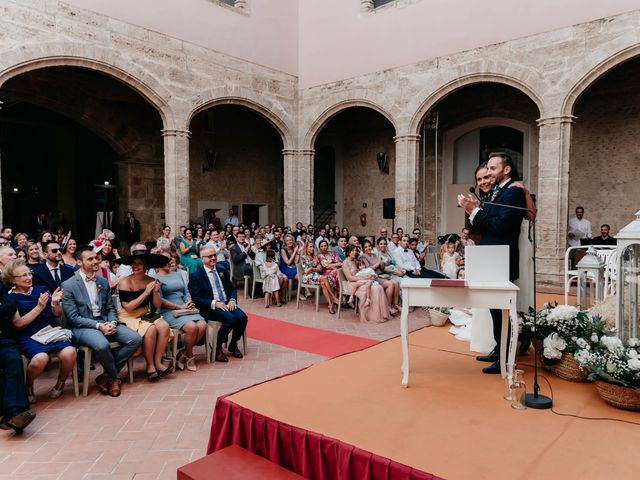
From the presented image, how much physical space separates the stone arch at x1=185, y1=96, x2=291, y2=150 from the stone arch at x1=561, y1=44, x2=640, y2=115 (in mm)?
7200

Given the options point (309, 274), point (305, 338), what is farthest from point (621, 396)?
point (309, 274)

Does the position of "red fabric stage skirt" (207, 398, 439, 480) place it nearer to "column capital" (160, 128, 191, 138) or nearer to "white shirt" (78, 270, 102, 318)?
"white shirt" (78, 270, 102, 318)

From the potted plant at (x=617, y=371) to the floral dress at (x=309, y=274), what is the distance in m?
5.20

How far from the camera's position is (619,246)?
3.10m

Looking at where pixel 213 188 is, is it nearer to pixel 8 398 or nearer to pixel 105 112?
pixel 105 112

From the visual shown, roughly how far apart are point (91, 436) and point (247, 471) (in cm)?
154

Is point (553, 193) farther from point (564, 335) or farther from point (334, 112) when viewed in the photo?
point (564, 335)

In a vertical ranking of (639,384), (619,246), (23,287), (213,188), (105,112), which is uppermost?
(105,112)

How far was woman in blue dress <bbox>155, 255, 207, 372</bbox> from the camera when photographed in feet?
15.1

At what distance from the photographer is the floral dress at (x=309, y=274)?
25.9 ft

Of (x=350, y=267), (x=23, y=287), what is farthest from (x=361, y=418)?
(x=350, y=267)

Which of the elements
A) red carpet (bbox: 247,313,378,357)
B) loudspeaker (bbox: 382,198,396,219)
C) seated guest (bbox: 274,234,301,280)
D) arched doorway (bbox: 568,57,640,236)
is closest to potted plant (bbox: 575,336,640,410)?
red carpet (bbox: 247,313,378,357)

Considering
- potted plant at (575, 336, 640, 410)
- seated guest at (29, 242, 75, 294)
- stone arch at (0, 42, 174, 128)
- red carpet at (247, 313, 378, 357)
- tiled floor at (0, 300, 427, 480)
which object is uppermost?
stone arch at (0, 42, 174, 128)

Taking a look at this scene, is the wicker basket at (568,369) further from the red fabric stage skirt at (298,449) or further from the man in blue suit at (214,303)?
the man in blue suit at (214,303)
